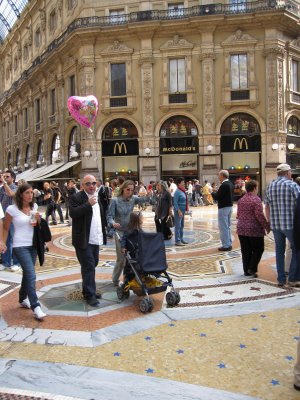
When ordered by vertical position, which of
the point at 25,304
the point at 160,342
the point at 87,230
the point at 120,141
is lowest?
the point at 160,342

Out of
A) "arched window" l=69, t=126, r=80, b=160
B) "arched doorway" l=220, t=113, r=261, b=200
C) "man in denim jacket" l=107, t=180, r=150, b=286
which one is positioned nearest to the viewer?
"man in denim jacket" l=107, t=180, r=150, b=286

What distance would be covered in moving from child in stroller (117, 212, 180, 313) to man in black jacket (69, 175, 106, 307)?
1.29 ft

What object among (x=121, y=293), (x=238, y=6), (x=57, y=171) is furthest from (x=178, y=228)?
(x=238, y=6)

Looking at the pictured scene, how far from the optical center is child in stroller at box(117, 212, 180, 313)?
5.32 meters

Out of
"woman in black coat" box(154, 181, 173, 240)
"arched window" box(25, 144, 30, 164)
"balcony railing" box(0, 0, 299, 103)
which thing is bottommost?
"woman in black coat" box(154, 181, 173, 240)

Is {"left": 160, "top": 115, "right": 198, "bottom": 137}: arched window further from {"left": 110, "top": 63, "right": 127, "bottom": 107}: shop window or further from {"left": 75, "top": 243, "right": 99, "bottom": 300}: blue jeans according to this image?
{"left": 75, "top": 243, "right": 99, "bottom": 300}: blue jeans

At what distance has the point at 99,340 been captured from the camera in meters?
4.32

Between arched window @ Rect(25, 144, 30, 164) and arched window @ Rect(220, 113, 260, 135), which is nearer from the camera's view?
arched window @ Rect(220, 113, 260, 135)

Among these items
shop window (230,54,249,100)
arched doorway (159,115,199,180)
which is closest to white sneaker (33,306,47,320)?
arched doorway (159,115,199,180)

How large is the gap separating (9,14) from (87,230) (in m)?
45.3

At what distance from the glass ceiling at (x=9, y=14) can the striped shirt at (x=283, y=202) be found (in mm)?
38785

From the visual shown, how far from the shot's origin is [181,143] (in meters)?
27.2

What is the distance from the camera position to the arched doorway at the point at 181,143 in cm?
2709

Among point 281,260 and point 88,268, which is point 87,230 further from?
point 281,260
